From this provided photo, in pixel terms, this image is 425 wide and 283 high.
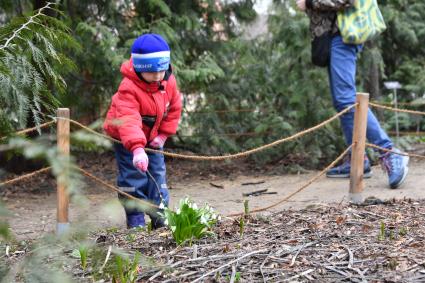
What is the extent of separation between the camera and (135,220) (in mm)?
4828

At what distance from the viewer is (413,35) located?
9.13m

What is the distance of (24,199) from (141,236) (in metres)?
2.89

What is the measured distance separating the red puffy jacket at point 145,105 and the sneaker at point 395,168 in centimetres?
210

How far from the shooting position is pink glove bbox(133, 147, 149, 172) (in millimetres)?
4293

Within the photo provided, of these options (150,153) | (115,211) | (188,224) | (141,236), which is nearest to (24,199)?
(150,153)

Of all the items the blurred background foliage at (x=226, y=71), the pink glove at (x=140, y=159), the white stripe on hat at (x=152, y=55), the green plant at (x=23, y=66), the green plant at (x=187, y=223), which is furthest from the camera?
the blurred background foliage at (x=226, y=71)

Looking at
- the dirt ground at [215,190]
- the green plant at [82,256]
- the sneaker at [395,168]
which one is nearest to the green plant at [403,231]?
the dirt ground at [215,190]

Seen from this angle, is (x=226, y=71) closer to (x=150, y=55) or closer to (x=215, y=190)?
(x=215, y=190)

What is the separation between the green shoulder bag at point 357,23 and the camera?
5.97 metres

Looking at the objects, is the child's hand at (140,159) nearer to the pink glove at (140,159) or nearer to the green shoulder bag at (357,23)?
the pink glove at (140,159)

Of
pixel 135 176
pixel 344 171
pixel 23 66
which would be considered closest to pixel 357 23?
pixel 344 171

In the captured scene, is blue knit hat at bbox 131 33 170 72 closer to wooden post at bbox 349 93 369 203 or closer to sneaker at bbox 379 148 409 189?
wooden post at bbox 349 93 369 203

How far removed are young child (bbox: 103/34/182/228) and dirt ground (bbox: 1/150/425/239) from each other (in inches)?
14.4

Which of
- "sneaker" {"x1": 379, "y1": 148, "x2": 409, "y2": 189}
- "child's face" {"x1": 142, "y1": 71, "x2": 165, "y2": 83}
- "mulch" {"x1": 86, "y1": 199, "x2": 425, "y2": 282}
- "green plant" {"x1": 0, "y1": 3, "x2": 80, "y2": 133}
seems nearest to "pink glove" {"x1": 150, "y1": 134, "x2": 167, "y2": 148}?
"child's face" {"x1": 142, "y1": 71, "x2": 165, "y2": 83}
